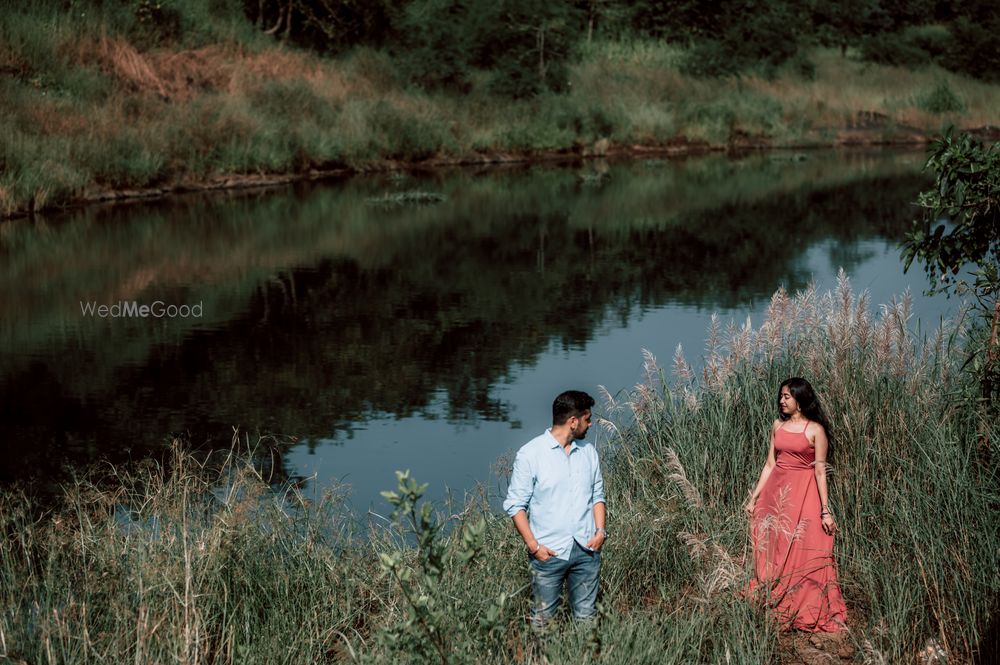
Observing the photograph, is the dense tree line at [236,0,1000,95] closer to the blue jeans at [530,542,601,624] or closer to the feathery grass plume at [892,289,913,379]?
the feathery grass plume at [892,289,913,379]

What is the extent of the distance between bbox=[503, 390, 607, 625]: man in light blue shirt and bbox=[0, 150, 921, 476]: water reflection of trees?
4554 millimetres

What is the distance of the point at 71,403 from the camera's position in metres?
13.3

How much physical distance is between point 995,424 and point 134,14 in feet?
118

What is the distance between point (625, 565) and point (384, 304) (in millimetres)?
12188

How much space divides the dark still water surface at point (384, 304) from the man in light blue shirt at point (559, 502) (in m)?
2.92

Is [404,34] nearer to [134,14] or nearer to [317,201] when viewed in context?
[134,14]

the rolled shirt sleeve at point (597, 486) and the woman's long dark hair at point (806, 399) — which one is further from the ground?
the woman's long dark hair at point (806, 399)

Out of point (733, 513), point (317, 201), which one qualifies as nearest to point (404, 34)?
point (317, 201)

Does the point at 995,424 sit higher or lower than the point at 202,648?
higher

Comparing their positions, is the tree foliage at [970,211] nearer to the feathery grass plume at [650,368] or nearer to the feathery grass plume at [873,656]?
the feathery grass plume at [650,368]

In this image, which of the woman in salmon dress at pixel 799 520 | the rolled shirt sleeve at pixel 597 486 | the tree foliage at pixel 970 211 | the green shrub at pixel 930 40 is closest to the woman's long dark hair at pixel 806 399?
the woman in salmon dress at pixel 799 520

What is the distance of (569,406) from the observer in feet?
21.6

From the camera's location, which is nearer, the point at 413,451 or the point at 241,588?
the point at 241,588

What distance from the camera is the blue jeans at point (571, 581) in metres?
6.67
